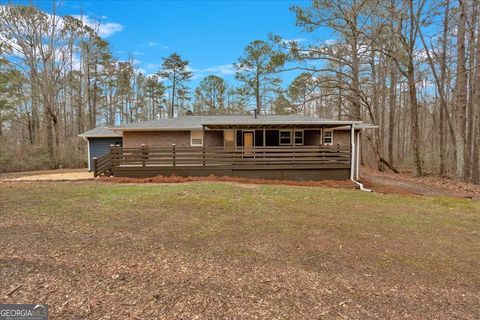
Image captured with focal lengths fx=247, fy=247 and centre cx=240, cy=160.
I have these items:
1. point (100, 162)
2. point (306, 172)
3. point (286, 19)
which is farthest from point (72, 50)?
point (306, 172)

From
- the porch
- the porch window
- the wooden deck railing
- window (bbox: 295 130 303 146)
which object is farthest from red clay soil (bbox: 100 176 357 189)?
window (bbox: 295 130 303 146)

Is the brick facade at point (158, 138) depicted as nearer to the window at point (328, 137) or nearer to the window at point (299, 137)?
the window at point (299, 137)

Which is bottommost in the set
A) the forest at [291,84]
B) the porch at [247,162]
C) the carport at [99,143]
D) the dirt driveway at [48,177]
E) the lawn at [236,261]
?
the lawn at [236,261]

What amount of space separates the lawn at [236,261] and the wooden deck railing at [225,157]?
17.9 ft

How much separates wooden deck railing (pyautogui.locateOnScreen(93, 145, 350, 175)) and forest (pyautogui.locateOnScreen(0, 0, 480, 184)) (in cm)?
568

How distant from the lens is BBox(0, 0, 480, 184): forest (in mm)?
13992

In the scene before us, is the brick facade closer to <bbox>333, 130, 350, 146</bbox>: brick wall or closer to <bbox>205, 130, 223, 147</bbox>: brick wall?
<bbox>205, 130, 223, 147</bbox>: brick wall

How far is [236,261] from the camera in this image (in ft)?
11.6

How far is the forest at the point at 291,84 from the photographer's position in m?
14.0

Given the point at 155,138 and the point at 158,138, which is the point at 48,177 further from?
the point at 158,138

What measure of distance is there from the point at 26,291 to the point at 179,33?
22.0 m

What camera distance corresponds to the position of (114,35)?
79.6 ft

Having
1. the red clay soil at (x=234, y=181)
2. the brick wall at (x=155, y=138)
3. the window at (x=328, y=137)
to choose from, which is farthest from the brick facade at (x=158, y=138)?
the window at (x=328, y=137)

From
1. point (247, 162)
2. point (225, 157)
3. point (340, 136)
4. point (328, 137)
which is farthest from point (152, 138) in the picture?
point (340, 136)
